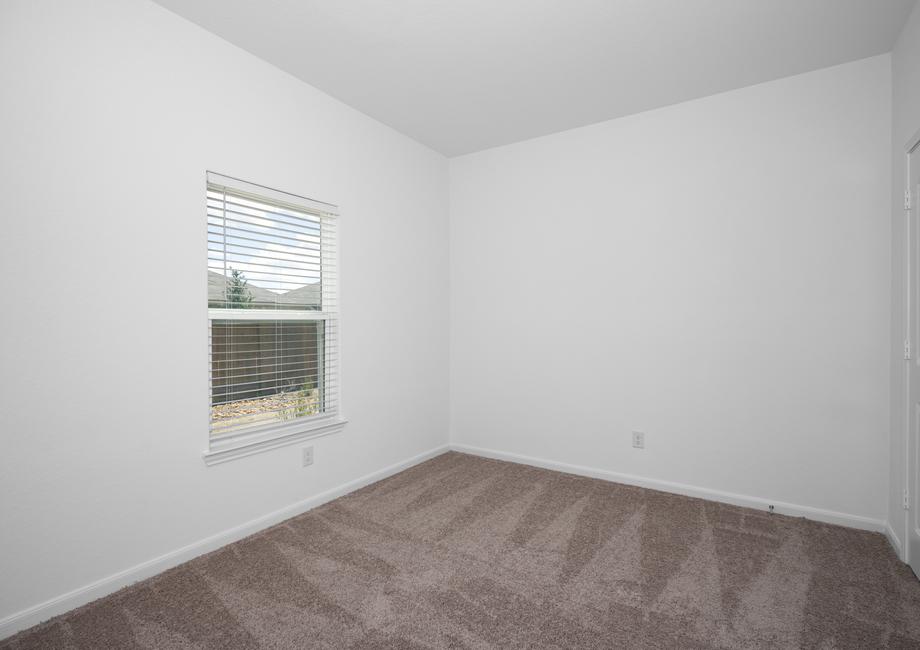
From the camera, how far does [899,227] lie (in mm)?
2510

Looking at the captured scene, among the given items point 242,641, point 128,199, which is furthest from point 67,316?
point 242,641

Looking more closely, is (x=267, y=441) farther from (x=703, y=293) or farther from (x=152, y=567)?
(x=703, y=293)

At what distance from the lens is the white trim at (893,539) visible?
2.42 meters

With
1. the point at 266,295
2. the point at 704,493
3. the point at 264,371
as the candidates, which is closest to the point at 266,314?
the point at 266,295

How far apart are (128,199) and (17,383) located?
0.92 metres

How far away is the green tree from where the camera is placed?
8.84 ft

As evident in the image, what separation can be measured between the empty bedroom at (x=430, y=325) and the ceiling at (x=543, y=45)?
2 centimetres

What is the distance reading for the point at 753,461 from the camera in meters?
3.07

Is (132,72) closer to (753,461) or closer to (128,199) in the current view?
(128,199)

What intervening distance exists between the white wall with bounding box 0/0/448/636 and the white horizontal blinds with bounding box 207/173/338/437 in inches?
5.6

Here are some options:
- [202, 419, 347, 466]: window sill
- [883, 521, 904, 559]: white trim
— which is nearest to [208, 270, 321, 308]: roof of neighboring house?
[202, 419, 347, 466]: window sill

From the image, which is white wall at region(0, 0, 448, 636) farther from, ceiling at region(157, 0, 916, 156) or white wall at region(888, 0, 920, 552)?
white wall at region(888, 0, 920, 552)

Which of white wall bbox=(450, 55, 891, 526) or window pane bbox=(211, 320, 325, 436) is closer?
window pane bbox=(211, 320, 325, 436)

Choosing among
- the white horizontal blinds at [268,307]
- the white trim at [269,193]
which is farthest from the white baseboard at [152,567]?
the white trim at [269,193]
